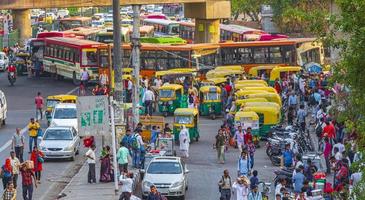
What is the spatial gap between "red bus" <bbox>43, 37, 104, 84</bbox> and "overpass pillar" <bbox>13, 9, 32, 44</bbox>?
1910 cm

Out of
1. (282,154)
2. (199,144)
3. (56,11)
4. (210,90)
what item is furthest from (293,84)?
(56,11)

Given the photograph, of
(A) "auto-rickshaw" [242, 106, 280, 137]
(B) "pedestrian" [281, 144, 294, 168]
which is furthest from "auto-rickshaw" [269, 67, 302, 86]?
(B) "pedestrian" [281, 144, 294, 168]

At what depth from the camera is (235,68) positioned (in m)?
63.2

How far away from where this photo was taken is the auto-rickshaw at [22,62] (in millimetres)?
75000

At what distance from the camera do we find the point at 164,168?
1344 inches

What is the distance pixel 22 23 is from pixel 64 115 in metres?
48.8

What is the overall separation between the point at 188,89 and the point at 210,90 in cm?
166

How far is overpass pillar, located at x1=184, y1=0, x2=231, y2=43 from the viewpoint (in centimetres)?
7762

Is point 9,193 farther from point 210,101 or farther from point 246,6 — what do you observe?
point 246,6

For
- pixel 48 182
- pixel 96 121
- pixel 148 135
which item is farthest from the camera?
pixel 148 135

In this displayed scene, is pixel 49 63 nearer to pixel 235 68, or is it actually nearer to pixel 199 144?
pixel 235 68

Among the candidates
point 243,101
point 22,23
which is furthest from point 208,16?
point 243,101

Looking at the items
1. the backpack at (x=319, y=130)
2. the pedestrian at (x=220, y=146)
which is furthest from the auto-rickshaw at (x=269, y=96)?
the pedestrian at (x=220, y=146)

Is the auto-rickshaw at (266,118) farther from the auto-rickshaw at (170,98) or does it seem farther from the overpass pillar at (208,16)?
the overpass pillar at (208,16)
